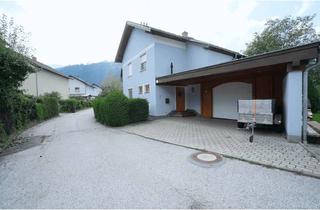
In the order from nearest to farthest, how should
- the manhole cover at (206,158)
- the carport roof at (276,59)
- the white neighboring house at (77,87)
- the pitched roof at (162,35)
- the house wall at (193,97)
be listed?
the manhole cover at (206,158)
the carport roof at (276,59)
the pitched roof at (162,35)
the house wall at (193,97)
the white neighboring house at (77,87)

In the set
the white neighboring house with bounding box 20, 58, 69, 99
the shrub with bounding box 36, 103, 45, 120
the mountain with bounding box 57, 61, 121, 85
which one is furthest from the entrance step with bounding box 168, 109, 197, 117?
the mountain with bounding box 57, 61, 121, 85

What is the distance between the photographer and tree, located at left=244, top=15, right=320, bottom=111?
53.1 feet

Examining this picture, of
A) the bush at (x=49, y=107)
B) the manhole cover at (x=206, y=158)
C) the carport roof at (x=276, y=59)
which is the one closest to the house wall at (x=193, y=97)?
the carport roof at (x=276, y=59)

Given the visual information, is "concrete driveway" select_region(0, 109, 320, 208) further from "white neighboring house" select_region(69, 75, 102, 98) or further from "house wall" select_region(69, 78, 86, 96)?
"house wall" select_region(69, 78, 86, 96)

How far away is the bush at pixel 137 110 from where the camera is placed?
35.4ft

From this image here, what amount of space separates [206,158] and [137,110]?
7314mm

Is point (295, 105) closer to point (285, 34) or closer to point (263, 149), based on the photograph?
point (263, 149)

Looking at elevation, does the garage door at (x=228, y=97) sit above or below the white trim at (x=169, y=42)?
below

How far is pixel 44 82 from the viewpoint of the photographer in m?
23.2

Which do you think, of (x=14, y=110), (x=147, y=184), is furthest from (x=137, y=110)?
(x=147, y=184)

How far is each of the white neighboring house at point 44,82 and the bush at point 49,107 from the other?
4737 millimetres

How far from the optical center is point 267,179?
3246 mm

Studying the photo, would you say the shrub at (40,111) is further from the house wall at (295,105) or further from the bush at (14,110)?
the house wall at (295,105)

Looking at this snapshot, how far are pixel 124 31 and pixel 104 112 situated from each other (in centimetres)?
900
